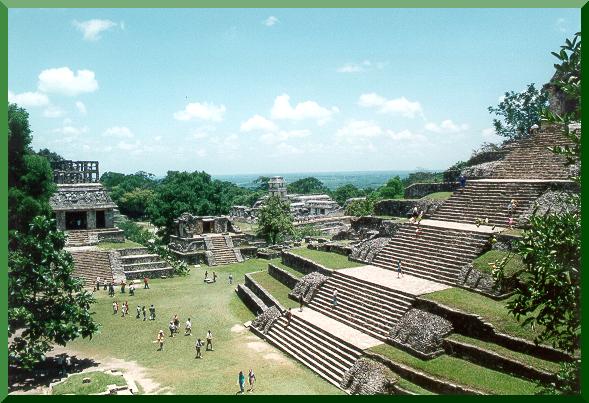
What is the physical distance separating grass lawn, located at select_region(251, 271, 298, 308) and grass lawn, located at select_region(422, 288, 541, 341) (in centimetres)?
642

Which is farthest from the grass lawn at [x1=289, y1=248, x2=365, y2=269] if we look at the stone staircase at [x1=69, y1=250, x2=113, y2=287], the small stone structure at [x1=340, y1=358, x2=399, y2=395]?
the stone staircase at [x1=69, y1=250, x2=113, y2=287]

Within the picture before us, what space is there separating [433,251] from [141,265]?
60.3ft

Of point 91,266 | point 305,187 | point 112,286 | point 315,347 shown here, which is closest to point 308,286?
point 315,347

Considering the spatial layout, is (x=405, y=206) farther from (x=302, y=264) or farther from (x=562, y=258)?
(x=562, y=258)

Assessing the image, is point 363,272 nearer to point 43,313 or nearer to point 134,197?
point 43,313

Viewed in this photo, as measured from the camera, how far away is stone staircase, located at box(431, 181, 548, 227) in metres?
18.8

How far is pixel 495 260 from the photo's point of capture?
15.8 meters

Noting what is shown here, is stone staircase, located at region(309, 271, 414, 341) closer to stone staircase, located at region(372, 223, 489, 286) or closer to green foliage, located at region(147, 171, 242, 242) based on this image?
stone staircase, located at region(372, 223, 489, 286)

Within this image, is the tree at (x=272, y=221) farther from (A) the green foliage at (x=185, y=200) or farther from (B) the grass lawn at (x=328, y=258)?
(B) the grass lawn at (x=328, y=258)

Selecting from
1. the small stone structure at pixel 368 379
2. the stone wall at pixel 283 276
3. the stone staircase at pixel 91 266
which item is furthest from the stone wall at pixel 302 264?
the stone staircase at pixel 91 266

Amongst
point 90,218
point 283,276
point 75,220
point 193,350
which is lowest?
point 193,350

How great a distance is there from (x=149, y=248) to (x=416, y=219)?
18254mm

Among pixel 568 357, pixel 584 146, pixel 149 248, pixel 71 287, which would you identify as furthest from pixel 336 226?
pixel 584 146

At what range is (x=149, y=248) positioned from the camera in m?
31.9
